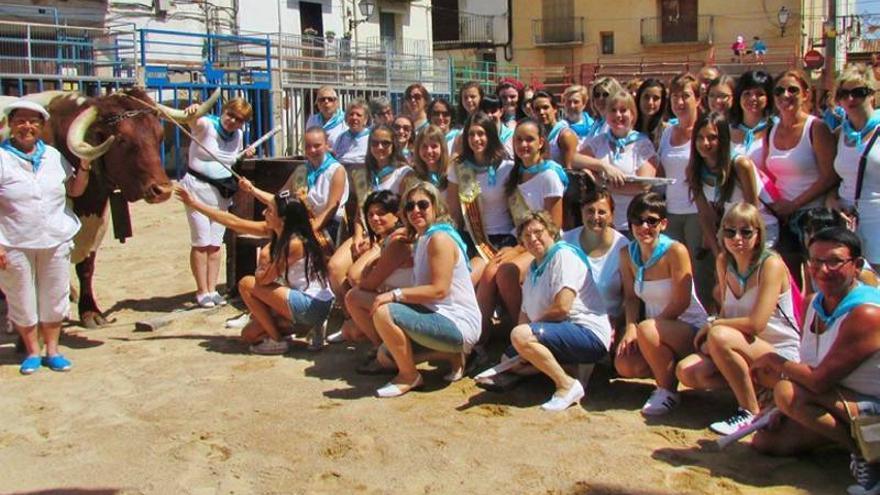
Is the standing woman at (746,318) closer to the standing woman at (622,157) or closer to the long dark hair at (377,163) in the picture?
the standing woman at (622,157)

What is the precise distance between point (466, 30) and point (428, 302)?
129ft

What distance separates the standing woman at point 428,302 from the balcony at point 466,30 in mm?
38449

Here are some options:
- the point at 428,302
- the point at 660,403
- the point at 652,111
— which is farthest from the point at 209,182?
the point at 660,403

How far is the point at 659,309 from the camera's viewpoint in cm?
492

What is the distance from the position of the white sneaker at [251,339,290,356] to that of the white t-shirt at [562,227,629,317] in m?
2.29

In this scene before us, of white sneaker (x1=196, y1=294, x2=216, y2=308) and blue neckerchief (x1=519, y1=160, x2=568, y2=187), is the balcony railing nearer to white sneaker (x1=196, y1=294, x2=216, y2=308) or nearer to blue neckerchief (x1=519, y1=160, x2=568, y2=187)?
white sneaker (x1=196, y1=294, x2=216, y2=308)

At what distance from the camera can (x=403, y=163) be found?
658 centimetres

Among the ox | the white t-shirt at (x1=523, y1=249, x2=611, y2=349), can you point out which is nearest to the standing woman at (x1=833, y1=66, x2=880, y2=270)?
the white t-shirt at (x1=523, y1=249, x2=611, y2=349)

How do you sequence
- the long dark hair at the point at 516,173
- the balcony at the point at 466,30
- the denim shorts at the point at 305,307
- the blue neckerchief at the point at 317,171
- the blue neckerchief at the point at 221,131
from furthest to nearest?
the balcony at the point at 466,30
the blue neckerchief at the point at 221,131
the blue neckerchief at the point at 317,171
the denim shorts at the point at 305,307
the long dark hair at the point at 516,173

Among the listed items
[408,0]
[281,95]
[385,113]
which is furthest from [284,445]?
[408,0]

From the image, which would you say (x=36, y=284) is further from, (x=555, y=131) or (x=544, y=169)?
(x=555, y=131)

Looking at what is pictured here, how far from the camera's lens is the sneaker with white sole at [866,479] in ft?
12.1

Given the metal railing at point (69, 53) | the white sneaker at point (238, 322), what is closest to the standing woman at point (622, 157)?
the white sneaker at point (238, 322)

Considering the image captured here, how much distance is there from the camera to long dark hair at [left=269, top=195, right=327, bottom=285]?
6168mm
